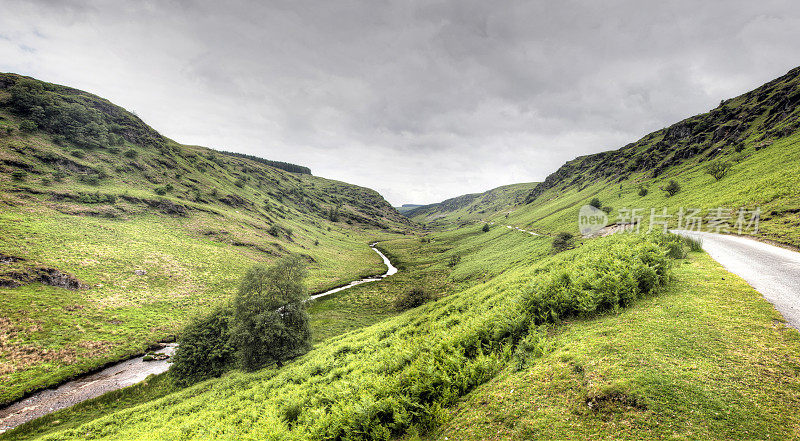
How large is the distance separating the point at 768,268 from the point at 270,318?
132ft

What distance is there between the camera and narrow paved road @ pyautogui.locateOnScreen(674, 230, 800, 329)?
1056cm

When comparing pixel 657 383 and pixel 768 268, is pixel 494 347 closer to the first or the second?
pixel 657 383

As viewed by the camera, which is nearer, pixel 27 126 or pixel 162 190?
pixel 27 126

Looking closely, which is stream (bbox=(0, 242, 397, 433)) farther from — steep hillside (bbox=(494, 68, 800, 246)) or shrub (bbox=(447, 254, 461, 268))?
steep hillside (bbox=(494, 68, 800, 246))

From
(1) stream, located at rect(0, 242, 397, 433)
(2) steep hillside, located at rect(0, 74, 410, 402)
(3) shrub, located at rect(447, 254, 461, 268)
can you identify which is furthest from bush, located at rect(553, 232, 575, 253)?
(1) stream, located at rect(0, 242, 397, 433)

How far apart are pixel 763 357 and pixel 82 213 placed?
97822mm

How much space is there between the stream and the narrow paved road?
1958 inches

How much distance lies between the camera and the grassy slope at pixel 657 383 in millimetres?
5379

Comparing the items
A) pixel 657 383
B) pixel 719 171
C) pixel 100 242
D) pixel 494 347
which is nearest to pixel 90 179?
pixel 100 242

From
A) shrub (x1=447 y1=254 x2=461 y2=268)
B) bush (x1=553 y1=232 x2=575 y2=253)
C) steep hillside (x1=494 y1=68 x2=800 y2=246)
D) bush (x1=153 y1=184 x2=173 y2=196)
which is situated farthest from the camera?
bush (x1=153 y1=184 x2=173 y2=196)

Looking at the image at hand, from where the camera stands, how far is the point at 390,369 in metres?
12.9

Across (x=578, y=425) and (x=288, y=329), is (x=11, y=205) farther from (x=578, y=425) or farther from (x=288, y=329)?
(x=578, y=425)

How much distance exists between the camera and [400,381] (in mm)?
10852

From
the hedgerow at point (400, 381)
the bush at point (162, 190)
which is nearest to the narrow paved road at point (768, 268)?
the hedgerow at point (400, 381)
